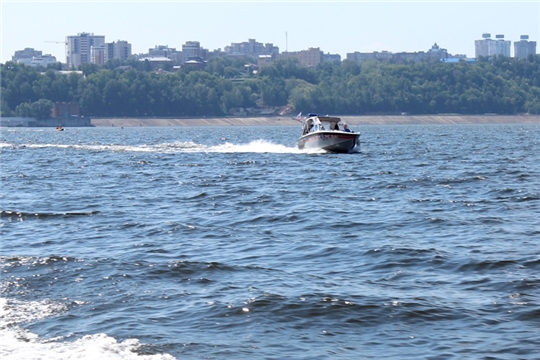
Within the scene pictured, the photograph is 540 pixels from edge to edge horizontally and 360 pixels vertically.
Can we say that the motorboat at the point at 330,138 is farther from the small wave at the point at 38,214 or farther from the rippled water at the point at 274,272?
the small wave at the point at 38,214

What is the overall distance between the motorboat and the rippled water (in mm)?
21952

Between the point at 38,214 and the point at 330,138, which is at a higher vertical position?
the point at 330,138

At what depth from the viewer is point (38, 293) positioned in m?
18.6

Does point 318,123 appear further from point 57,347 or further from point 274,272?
point 57,347

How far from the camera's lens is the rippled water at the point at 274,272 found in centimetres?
1506

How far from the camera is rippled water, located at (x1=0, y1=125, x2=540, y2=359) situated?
15.1 meters

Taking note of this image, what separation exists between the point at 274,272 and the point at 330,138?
40.1 m

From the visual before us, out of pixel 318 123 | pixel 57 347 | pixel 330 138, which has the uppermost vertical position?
pixel 318 123

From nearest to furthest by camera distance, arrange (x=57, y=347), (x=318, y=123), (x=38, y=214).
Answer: (x=57, y=347), (x=38, y=214), (x=318, y=123)

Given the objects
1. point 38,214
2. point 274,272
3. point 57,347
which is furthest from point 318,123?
point 57,347

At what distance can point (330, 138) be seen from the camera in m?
59.5

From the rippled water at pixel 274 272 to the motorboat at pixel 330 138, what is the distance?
22.0m

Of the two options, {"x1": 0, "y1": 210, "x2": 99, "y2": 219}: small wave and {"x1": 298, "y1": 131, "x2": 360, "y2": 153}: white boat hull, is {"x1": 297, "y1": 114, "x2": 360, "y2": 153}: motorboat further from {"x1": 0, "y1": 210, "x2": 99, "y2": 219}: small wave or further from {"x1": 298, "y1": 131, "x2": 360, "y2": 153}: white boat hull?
{"x1": 0, "y1": 210, "x2": 99, "y2": 219}: small wave

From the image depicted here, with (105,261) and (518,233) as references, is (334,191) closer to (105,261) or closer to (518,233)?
(518,233)
